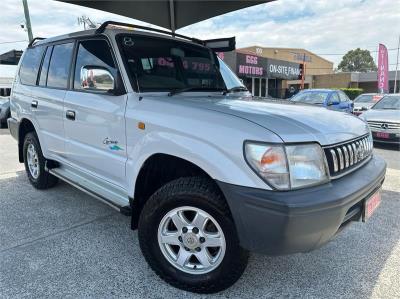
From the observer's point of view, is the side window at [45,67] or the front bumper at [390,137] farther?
the front bumper at [390,137]

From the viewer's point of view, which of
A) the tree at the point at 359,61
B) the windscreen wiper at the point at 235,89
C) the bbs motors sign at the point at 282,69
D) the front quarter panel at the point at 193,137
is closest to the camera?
the front quarter panel at the point at 193,137

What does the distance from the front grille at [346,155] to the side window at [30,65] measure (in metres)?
3.70

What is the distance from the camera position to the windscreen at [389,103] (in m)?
9.67

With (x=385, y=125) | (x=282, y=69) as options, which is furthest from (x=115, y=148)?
(x=282, y=69)

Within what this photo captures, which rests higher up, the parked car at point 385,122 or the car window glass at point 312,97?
the car window glass at point 312,97

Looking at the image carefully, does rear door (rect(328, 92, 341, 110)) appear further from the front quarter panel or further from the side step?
the front quarter panel

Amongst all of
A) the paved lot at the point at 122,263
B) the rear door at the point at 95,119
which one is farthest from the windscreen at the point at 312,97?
the rear door at the point at 95,119

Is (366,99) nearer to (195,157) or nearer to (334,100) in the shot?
(334,100)

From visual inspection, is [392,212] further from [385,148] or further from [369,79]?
[369,79]

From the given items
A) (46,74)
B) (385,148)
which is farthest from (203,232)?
(385,148)

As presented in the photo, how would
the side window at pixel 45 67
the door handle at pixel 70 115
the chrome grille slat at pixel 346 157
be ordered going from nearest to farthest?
the chrome grille slat at pixel 346 157
the door handle at pixel 70 115
the side window at pixel 45 67

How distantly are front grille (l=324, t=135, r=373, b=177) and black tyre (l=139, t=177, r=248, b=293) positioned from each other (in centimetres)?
75

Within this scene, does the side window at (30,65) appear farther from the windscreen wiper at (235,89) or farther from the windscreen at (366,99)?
the windscreen at (366,99)

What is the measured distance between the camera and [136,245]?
3.17 m
